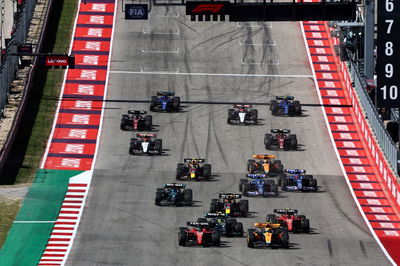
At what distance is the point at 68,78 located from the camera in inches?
3511

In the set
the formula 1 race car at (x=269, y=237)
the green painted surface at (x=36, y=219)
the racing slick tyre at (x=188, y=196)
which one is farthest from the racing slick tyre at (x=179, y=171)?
the formula 1 race car at (x=269, y=237)

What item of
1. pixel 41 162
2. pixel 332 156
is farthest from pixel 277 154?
pixel 41 162

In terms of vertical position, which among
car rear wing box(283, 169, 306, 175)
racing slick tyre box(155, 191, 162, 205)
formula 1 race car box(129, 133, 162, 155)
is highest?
formula 1 race car box(129, 133, 162, 155)

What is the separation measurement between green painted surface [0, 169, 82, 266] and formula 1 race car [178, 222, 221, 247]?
6612 millimetres

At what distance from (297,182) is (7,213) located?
1546 cm

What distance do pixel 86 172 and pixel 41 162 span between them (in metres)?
3.47

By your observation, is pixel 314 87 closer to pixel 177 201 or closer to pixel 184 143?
pixel 184 143

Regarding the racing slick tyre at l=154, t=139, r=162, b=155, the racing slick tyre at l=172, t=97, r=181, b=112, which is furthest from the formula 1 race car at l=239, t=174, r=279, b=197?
the racing slick tyre at l=172, t=97, r=181, b=112

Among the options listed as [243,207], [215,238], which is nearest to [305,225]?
[243,207]

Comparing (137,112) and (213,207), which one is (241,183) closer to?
(213,207)

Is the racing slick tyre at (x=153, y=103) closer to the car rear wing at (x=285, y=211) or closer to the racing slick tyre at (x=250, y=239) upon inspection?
the car rear wing at (x=285, y=211)

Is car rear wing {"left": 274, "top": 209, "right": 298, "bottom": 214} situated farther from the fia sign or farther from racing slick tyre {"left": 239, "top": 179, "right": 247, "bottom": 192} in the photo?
the fia sign

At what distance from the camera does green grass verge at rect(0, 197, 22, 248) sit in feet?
204

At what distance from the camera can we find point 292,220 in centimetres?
6138
